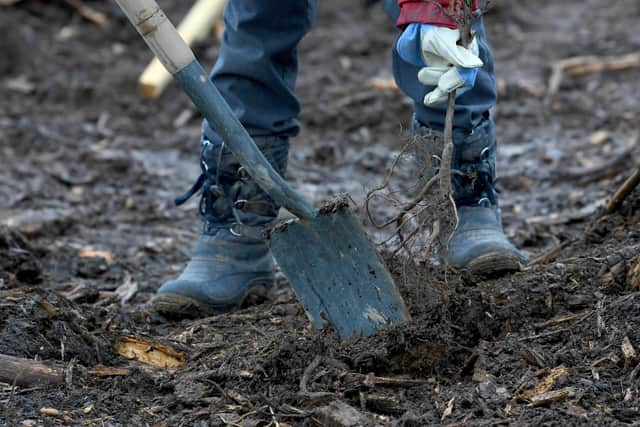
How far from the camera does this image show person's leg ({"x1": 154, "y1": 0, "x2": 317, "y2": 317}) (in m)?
2.99

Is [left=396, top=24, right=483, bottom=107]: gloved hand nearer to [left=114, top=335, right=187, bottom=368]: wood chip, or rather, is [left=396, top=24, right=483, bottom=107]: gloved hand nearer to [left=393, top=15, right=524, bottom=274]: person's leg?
[left=393, top=15, right=524, bottom=274]: person's leg

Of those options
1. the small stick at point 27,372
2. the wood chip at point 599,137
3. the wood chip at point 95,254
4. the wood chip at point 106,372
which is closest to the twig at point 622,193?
the wood chip at point 106,372

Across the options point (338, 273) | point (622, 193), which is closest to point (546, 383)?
point (338, 273)

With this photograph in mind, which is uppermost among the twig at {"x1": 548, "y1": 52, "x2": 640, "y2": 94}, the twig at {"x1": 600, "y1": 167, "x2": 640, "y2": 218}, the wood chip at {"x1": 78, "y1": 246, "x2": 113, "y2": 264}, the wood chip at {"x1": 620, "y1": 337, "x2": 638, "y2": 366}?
the wood chip at {"x1": 620, "y1": 337, "x2": 638, "y2": 366}

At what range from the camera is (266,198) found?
312 cm

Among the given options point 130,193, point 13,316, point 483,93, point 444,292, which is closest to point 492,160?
point 483,93

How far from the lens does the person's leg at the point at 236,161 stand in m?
2.99

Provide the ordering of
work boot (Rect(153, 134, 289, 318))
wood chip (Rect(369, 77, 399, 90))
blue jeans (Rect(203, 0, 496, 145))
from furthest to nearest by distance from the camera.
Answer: wood chip (Rect(369, 77, 399, 90)) → work boot (Rect(153, 134, 289, 318)) → blue jeans (Rect(203, 0, 496, 145))

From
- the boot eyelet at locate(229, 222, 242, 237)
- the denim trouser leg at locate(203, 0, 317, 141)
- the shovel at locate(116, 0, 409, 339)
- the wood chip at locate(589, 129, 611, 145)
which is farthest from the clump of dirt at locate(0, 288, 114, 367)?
the wood chip at locate(589, 129, 611, 145)

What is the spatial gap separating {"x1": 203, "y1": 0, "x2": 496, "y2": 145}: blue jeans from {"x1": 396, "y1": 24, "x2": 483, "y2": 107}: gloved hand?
1.14 feet

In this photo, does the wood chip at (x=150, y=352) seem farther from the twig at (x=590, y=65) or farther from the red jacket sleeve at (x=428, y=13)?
the twig at (x=590, y=65)

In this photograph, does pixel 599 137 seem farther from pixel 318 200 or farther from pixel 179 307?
pixel 179 307

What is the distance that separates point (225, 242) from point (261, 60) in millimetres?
622

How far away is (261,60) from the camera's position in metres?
2.99
